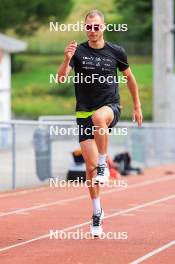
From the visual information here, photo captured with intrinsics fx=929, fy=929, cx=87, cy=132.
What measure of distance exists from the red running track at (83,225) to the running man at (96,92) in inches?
27.0

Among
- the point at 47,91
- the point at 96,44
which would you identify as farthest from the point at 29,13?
the point at 96,44

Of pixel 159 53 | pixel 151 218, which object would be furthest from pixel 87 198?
pixel 159 53

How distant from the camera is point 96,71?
31.6ft

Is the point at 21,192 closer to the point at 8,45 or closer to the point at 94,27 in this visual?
the point at 94,27

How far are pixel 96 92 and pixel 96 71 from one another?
0.25 metres

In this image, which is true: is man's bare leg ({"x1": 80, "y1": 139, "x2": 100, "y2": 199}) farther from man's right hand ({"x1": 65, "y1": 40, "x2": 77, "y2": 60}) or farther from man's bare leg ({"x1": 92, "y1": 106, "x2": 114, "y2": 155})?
man's right hand ({"x1": 65, "y1": 40, "x2": 77, "y2": 60})

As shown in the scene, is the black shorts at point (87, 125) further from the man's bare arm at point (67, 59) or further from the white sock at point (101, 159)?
the man's bare arm at point (67, 59)

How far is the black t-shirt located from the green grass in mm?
64293

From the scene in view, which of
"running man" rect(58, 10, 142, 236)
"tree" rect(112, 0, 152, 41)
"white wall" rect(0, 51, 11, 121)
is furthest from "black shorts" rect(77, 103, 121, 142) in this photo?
"tree" rect(112, 0, 152, 41)

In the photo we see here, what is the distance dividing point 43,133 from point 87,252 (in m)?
10.4

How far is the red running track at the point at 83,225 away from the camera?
861cm

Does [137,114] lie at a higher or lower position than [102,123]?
higher

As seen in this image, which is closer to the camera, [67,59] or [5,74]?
[67,59]

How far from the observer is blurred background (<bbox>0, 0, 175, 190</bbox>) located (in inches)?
728
